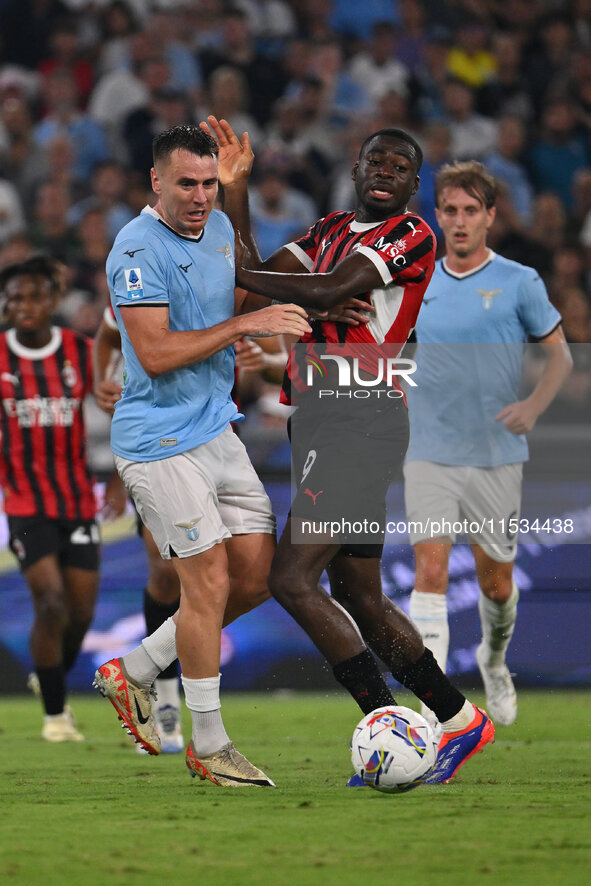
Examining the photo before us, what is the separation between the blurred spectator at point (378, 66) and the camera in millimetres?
12305

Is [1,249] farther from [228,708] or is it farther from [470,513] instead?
[470,513]

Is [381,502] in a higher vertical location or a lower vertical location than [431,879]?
higher

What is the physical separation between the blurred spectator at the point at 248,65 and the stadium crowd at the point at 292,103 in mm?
13

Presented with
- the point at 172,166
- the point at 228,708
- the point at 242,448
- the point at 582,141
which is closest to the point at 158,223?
the point at 172,166

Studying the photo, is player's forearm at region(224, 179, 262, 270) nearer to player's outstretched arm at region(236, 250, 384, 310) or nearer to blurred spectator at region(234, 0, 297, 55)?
player's outstretched arm at region(236, 250, 384, 310)

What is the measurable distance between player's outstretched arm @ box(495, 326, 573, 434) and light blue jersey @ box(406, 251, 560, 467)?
6 centimetres

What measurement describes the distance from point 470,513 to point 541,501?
1753 mm

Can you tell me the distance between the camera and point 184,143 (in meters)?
4.82

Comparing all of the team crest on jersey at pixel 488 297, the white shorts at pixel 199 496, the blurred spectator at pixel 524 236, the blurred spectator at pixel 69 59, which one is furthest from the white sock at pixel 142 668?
the blurred spectator at pixel 69 59

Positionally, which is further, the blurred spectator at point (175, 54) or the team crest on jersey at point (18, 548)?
the blurred spectator at point (175, 54)

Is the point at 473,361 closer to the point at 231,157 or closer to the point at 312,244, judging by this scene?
the point at 312,244

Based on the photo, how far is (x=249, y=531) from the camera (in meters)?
5.00

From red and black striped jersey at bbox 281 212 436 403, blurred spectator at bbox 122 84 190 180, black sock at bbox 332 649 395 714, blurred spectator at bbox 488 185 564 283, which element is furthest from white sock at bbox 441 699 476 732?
blurred spectator at bbox 122 84 190 180

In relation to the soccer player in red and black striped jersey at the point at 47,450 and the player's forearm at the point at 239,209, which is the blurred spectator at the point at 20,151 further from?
the player's forearm at the point at 239,209
